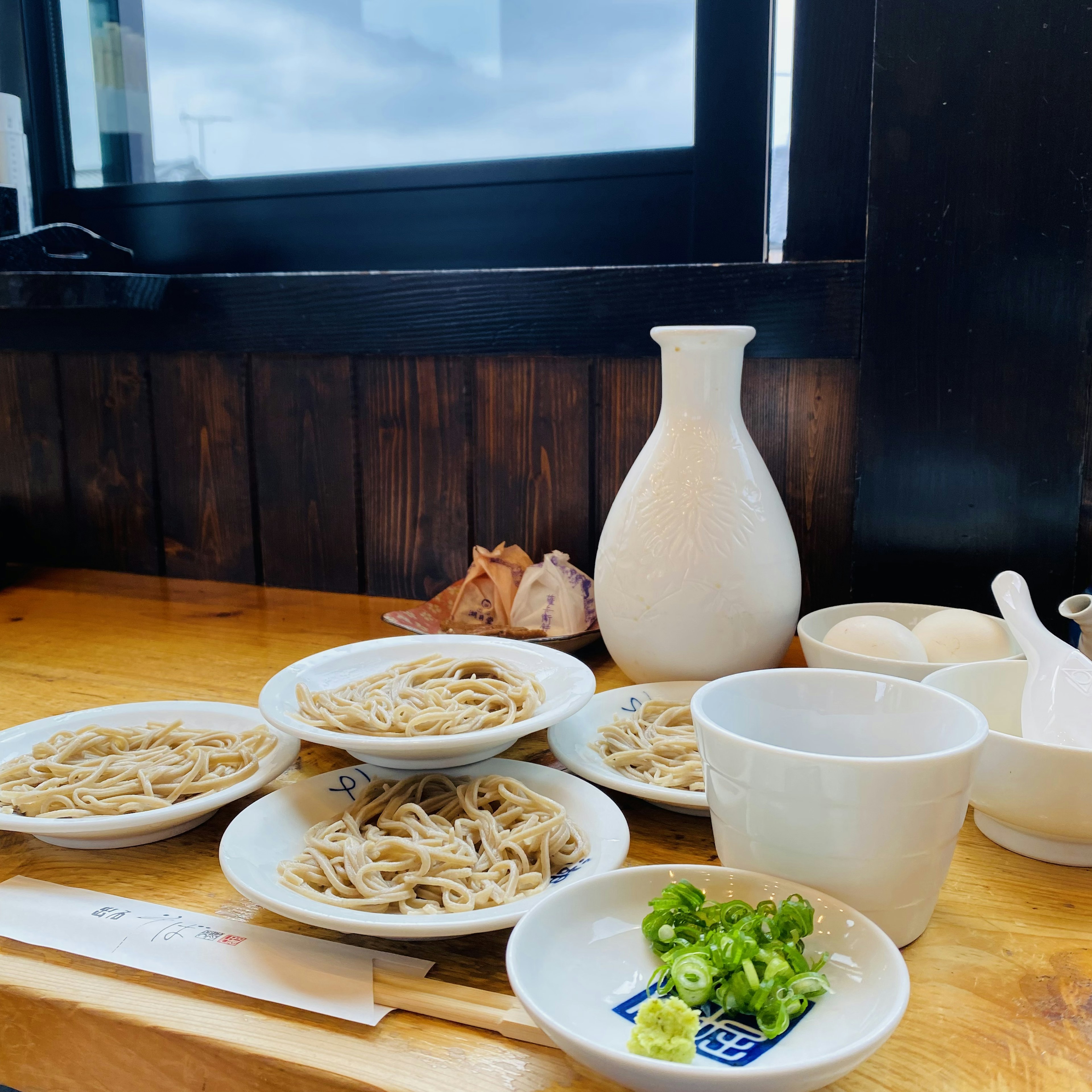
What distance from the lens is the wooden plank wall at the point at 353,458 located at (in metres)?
1.15

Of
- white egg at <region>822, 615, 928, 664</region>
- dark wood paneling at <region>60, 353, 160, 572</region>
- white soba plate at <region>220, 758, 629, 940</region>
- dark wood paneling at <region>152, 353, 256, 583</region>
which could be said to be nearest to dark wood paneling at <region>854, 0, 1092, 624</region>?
white egg at <region>822, 615, 928, 664</region>

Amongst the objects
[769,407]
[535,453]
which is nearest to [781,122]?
[769,407]

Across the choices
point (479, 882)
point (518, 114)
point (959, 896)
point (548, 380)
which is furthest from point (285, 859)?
point (518, 114)

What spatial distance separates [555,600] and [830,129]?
0.59 m

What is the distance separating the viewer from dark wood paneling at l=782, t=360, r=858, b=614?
1.10 metres

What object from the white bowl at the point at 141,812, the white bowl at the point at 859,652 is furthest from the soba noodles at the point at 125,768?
the white bowl at the point at 859,652

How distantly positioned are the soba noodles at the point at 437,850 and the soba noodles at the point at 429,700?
0.04m

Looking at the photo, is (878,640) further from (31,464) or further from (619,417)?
(31,464)

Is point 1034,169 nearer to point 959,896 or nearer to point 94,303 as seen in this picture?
point 959,896

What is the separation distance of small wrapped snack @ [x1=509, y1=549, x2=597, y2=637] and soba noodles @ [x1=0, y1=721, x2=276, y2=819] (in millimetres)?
371

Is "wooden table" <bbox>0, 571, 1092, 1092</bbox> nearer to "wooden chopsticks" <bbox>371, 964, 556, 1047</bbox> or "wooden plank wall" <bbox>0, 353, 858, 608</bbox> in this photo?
"wooden chopsticks" <bbox>371, 964, 556, 1047</bbox>

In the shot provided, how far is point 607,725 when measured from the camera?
803mm

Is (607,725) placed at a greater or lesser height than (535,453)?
lesser

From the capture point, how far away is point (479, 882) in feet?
1.89
